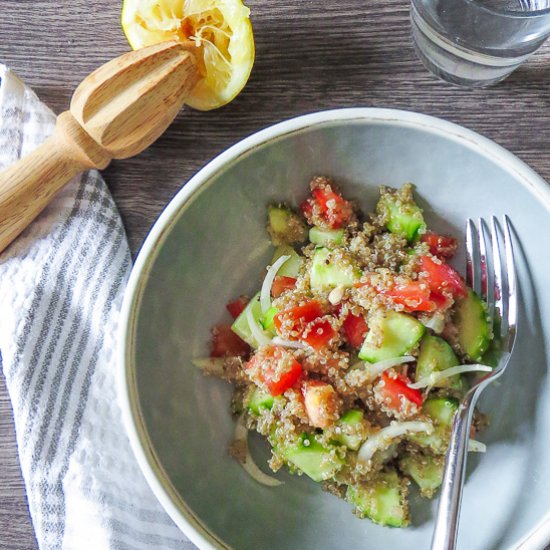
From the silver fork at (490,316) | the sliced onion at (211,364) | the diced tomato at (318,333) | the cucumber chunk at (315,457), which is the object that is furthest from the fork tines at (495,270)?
the sliced onion at (211,364)

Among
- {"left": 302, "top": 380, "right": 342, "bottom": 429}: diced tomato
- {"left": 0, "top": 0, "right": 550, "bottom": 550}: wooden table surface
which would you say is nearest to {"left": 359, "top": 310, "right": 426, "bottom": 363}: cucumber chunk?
{"left": 302, "top": 380, "right": 342, "bottom": 429}: diced tomato

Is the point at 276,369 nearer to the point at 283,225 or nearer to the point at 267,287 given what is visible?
the point at 267,287

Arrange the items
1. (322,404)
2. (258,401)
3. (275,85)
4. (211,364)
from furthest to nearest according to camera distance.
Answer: (275,85) → (211,364) → (258,401) → (322,404)

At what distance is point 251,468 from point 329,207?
0.64m

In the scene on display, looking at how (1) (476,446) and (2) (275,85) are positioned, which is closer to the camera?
(1) (476,446)

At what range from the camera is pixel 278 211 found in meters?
1.60

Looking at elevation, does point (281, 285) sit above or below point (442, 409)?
above

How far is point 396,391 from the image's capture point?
140 centimetres

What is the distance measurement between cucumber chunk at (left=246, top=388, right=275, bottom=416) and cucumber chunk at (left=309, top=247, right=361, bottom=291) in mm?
257

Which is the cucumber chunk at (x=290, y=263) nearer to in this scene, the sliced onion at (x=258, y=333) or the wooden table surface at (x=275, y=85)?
the sliced onion at (x=258, y=333)

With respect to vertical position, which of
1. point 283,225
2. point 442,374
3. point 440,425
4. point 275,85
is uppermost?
point 275,85

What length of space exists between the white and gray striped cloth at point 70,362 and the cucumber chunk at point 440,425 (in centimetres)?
65

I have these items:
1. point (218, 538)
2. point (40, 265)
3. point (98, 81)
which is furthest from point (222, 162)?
point (218, 538)

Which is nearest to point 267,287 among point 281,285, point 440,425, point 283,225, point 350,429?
point 281,285
